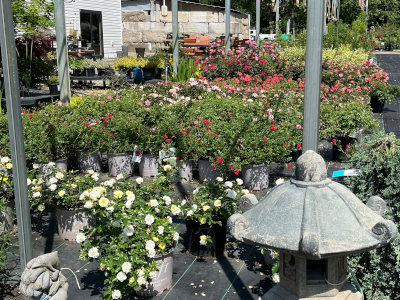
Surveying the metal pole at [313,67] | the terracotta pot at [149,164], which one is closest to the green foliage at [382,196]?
the metal pole at [313,67]

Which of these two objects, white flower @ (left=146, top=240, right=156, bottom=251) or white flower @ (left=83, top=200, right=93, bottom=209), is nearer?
white flower @ (left=146, top=240, right=156, bottom=251)

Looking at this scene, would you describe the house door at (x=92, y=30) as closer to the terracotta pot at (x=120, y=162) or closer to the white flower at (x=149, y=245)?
the terracotta pot at (x=120, y=162)

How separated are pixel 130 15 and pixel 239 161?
21083mm

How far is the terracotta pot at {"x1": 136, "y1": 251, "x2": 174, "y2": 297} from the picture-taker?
12.8ft

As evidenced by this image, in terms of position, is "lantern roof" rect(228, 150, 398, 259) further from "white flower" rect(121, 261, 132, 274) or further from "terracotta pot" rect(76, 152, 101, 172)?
"terracotta pot" rect(76, 152, 101, 172)

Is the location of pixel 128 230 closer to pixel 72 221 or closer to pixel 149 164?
pixel 72 221

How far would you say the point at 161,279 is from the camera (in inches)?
156

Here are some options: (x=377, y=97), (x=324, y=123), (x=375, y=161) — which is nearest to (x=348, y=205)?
(x=375, y=161)

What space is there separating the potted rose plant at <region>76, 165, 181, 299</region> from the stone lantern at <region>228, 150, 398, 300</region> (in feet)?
5.17

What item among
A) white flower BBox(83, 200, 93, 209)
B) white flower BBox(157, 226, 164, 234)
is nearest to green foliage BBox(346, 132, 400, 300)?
white flower BBox(157, 226, 164, 234)

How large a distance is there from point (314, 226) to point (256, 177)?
15.0 feet

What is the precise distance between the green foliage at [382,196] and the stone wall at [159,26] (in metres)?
21.5

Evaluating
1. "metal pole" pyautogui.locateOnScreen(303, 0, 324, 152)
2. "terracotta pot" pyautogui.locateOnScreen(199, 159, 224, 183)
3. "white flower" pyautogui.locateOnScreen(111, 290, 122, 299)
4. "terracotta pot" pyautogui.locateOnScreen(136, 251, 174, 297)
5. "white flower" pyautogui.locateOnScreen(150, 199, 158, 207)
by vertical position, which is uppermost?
"metal pole" pyautogui.locateOnScreen(303, 0, 324, 152)

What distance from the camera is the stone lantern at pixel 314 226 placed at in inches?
73.0
